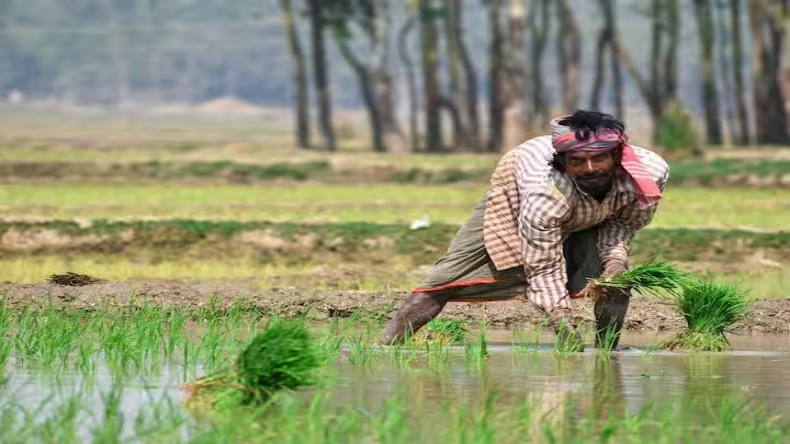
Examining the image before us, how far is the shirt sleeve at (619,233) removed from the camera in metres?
8.58

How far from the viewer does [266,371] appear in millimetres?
6688

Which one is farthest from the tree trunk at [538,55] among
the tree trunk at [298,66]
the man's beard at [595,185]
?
the man's beard at [595,185]

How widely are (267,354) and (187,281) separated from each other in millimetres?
7474

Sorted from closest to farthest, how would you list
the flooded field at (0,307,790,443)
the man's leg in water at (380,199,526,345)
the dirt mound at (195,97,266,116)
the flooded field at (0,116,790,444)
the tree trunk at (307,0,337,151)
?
the flooded field at (0,307,790,443) < the flooded field at (0,116,790,444) < the man's leg in water at (380,199,526,345) < the tree trunk at (307,0,337,151) < the dirt mound at (195,97,266,116)

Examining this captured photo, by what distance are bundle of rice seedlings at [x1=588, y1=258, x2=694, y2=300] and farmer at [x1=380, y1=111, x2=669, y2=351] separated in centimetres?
9

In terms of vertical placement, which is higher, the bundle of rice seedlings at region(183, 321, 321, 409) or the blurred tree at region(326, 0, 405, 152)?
the bundle of rice seedlings at region(183, 321, 321, 409)

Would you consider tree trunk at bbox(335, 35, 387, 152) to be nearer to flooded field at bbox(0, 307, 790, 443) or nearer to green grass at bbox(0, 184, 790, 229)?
green grass at bbox(0, 184, 790, 229)

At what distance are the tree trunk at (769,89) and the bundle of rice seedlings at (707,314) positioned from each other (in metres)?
36.7

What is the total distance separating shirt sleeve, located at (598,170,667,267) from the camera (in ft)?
28.1

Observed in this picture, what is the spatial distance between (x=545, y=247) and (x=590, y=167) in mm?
518

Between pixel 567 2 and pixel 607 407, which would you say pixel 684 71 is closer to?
pixel 567 2

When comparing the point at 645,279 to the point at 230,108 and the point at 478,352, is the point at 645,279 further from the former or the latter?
the point at 230,108

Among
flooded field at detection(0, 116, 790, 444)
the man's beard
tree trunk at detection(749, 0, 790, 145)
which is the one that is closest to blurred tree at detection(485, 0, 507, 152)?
tree trunk at detection(749, 0, 790, 145)

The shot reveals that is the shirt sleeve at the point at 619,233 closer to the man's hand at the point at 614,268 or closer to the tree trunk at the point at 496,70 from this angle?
the man's hand at the point at 614,268
